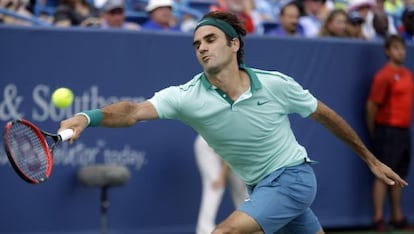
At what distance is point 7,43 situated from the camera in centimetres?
921

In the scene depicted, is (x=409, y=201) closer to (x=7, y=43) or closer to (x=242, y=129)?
(x=7, y=43)

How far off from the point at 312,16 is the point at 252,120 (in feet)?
22.4

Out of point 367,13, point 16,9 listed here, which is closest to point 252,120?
point 16,9

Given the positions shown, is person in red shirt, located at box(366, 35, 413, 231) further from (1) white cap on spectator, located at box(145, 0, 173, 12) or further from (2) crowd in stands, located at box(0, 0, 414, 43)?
(1) white cap on spectator, located at box(145, 0, 173, 12)

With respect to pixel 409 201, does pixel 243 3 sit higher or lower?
higher

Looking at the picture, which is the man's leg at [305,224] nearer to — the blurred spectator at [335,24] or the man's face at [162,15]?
the man's face at [162,15]

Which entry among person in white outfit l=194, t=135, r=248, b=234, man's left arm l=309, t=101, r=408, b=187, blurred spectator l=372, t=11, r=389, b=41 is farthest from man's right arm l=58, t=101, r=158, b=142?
blurred spectator l=372, t=11, r=389, b=41

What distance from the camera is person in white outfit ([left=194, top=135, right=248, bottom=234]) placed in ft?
31.8

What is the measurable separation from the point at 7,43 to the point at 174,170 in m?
2.15

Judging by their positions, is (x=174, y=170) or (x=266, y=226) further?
(x=174, y=170)

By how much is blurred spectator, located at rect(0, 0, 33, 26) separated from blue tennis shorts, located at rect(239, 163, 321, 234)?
4.58 meters

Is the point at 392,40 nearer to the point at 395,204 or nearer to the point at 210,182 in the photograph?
the point at 395,204

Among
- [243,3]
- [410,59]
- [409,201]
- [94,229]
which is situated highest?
[243,3]

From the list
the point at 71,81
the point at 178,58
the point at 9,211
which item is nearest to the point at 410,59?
the point at 178,58
